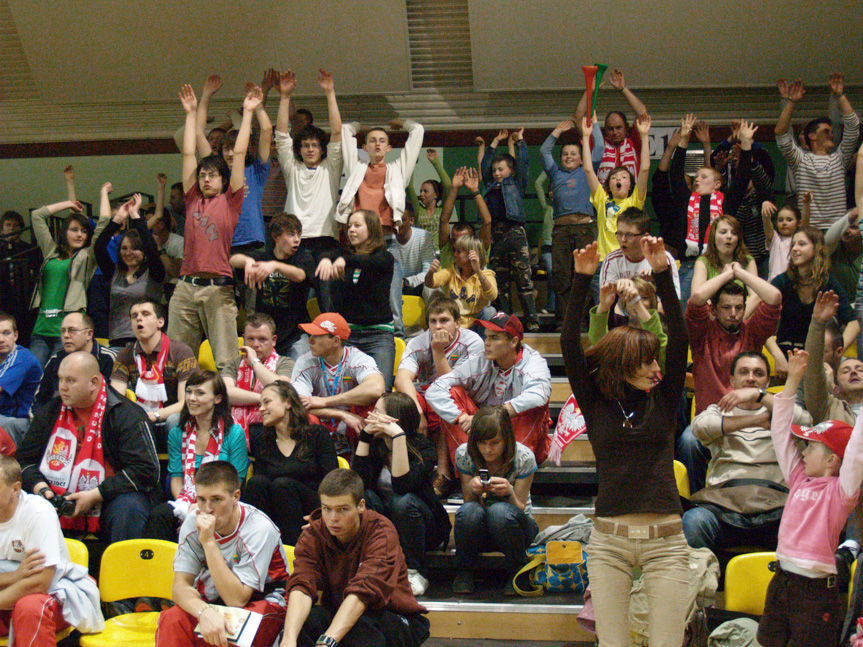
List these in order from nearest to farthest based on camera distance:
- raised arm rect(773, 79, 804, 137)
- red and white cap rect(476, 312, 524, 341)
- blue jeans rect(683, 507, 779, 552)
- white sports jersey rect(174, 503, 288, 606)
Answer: white sports jersey rect(174, 503, 288, 606) → blue jeans rect(683, 507, 779, 552) → red and white cap rect(476, 312, 524, 341) → raised arm rect(773, 79, 804, 137)

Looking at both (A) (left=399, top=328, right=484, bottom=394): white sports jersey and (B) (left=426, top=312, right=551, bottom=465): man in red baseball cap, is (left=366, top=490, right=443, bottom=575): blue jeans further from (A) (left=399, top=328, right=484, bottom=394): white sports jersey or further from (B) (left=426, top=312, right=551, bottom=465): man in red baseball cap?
(A) (left=399, top=328, right=484, bottom=394): white sports jersey

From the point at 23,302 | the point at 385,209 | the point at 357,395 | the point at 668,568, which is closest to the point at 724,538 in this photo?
the point at 668,568

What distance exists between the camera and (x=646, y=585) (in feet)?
8.99

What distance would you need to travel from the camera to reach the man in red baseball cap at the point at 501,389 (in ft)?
14.8

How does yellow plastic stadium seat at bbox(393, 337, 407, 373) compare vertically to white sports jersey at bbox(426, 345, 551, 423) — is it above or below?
above

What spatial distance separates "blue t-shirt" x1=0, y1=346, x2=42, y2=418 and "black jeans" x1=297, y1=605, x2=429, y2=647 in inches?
105

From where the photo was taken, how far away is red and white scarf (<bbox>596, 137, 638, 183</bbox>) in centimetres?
704

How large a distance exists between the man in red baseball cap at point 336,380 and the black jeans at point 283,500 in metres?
0.68

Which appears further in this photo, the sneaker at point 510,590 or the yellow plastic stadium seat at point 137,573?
the sneaker at point 510,590

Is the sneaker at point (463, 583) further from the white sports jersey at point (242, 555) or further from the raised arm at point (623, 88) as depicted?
the raised arm at point (623, 88)

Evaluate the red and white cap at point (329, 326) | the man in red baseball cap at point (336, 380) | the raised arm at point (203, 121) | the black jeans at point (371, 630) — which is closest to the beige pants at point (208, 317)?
the man in red baseball cap at point (336, 380)

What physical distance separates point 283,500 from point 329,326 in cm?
117

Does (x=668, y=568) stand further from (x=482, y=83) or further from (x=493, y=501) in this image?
(x=482, y=83)

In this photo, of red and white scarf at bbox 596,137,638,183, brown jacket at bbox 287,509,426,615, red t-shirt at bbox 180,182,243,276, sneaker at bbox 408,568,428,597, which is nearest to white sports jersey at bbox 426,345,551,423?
sneaker at bbox 408,568,428,597
